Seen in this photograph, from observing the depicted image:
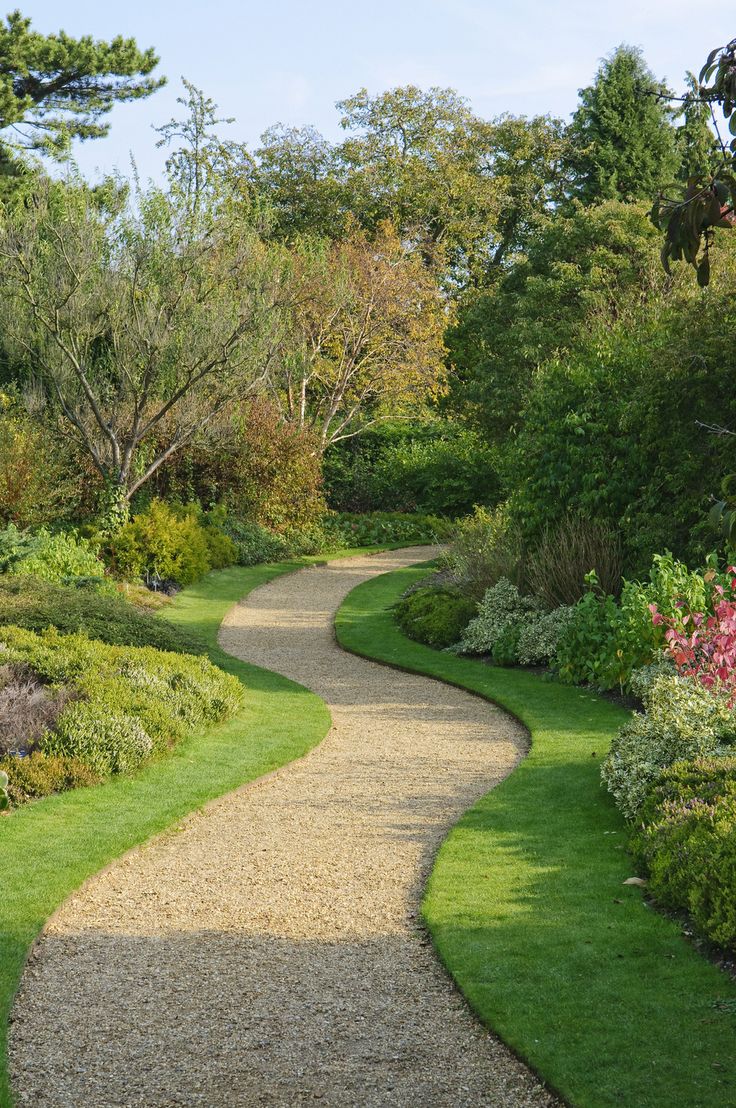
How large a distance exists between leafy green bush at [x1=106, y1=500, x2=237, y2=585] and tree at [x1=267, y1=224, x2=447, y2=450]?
22.8 ft

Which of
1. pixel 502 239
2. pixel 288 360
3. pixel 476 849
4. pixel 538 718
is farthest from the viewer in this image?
pixel 502 239

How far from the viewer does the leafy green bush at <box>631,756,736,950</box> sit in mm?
4840

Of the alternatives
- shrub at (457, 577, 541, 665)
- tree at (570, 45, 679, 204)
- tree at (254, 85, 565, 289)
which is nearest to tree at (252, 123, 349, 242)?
tree at (254, 85, 565, 289)

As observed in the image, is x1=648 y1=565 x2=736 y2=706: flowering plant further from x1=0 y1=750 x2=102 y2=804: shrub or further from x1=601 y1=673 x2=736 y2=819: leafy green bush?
x1=0 y1=750 x2=102 y2=804: shrub

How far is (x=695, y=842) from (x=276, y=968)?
2109 mm

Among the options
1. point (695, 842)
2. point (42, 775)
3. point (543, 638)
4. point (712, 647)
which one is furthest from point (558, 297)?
point (695, 842)

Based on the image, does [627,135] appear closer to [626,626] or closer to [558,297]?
[558,297]

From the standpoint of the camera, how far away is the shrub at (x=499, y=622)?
11.9m

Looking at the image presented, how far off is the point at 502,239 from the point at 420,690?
94.5 ft

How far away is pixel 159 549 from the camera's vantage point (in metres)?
17.3

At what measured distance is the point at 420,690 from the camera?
11164 mm

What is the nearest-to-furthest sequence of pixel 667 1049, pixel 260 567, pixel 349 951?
1. pixel 667 1049
2. pixel 349 951
3. pixel 260 567

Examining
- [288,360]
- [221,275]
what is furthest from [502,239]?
[221,275]

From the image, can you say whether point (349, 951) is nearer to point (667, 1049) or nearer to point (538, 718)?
point (667, 1049)
